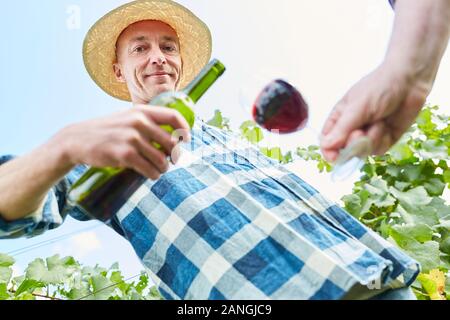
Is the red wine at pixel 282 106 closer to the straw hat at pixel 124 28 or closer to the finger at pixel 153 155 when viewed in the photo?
the finger at pixel 153 155

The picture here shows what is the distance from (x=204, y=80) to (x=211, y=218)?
24 centimetres

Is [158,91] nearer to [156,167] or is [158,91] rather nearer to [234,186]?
[234,186]

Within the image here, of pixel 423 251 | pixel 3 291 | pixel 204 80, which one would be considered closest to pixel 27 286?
pixel 3 291

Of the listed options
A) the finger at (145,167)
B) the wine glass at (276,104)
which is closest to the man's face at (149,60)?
the wine glass at (276,104)

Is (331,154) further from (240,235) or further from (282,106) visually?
(240,235)

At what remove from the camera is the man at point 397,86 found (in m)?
0.64

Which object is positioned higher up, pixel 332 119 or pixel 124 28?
pixel 124 28

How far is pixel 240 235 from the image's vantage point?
0.92m

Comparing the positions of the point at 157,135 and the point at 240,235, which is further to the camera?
the point at 240,235

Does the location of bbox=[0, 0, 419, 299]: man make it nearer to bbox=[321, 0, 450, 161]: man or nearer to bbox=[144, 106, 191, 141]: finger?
bbox=[144, 106, 191, 141]: finger

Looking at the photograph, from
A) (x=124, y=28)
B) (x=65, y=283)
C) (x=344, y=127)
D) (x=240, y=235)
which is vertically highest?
(x=124, y=28)

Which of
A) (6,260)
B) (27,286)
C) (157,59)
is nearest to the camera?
(157,59)
